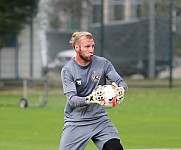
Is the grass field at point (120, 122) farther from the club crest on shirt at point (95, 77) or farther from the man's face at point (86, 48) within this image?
the man's face at point (86, 48)

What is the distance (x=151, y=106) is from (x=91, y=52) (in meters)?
15.4

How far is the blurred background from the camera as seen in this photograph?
32.4m

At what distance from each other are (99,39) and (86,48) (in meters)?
24.1

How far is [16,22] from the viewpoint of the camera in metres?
32.0

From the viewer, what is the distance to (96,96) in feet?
28.0

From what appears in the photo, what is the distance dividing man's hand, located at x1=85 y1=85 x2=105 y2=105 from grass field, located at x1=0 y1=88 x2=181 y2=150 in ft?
16.9

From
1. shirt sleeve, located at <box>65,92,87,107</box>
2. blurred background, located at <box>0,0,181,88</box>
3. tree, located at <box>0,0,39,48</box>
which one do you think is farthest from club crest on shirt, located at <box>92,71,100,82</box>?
tree, located at <box>0,0,39,48</box>

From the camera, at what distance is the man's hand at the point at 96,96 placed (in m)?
8.52

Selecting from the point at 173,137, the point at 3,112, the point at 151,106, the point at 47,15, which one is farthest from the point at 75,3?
the point at 173,137

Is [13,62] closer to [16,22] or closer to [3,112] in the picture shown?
[16,22]

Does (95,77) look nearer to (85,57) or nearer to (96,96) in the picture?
(85,57)

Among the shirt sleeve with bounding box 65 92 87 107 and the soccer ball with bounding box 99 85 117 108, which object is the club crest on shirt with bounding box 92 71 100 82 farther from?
the soccer ball with bounding box 99 85 117 108

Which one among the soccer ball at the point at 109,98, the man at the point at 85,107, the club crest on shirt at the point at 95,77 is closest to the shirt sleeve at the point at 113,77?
the man at the point at 85,107

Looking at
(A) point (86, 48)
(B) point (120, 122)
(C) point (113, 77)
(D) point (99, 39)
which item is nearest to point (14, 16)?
(D) point (99, 39)
